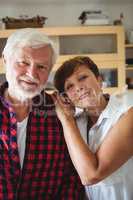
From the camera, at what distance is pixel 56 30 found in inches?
138

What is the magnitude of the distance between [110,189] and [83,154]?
20 cm

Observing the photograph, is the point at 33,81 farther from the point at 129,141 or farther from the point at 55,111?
the point at 129,141

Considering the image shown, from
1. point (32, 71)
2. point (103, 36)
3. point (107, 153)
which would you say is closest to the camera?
point (107, 153)

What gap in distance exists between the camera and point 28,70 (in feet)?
3.53

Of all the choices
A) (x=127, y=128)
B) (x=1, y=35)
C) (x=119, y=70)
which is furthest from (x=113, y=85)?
→ (x=127, y=128)

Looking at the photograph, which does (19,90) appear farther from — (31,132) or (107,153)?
(107,153)

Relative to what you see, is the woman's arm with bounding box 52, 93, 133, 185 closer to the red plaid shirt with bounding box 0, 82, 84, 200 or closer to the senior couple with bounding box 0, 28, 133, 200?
the senior couple with bounding box 0, 28, 133, 200

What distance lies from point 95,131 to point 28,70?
0.32 m

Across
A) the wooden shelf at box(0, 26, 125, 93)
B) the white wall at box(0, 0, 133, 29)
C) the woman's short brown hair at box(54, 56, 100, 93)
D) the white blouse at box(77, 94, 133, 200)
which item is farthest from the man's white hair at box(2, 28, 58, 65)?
the white wall at box(0, 0, 133, 29)

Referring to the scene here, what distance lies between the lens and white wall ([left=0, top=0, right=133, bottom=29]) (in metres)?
3.64

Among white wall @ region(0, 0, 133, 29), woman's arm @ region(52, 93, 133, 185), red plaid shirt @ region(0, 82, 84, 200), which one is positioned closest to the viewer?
woman's arm @ region(52, 93, 133, 185)

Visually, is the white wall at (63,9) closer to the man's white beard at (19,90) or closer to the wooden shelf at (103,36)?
the wooden shelf at (103,36)

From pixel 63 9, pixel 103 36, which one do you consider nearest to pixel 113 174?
pixel 103 36

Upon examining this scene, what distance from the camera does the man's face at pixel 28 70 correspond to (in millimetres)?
1076
